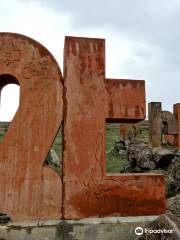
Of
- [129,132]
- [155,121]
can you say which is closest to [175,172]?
[155,121]

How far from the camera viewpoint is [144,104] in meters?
4.31

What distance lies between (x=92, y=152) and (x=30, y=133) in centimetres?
75

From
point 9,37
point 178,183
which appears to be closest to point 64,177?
point 9,37

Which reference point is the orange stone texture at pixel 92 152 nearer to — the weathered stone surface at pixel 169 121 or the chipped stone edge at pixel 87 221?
the chipped stone edge at pixel 87 221

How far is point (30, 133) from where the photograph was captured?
12.7 feet

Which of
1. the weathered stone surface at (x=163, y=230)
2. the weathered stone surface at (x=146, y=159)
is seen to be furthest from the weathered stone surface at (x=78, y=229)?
the weathered stone surface at (x=146, y=159)


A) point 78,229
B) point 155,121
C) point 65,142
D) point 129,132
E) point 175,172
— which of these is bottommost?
point 78,229

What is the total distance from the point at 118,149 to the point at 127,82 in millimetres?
14406

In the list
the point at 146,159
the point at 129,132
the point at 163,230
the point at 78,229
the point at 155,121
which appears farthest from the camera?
the point at 129,132

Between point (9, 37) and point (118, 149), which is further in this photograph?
point (118, 149)

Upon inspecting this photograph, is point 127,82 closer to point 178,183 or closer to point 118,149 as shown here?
point 178,183

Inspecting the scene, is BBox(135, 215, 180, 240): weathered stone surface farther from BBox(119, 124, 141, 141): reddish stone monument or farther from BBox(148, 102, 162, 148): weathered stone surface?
BBox(119, 124, 141, 141): reddish stone monument

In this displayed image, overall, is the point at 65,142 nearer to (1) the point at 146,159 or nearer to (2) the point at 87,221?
(2) the point at 87,221

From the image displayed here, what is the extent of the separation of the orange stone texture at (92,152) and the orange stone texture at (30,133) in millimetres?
144
